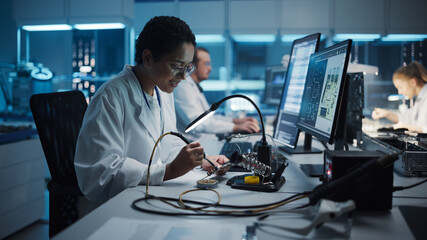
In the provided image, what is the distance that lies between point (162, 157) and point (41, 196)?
1609mm

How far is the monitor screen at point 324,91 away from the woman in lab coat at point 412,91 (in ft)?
6.90

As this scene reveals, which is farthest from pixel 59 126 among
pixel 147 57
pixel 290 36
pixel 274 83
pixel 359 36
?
pixel 359 36

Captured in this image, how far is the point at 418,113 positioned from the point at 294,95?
90.7 inches

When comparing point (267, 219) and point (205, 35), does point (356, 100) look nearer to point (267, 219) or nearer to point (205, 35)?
point (267, 219)

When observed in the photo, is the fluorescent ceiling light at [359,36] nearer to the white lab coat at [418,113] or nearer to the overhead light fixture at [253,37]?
the overhead light fixture at [253,37]

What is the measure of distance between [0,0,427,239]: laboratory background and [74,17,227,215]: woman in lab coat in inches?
79.1

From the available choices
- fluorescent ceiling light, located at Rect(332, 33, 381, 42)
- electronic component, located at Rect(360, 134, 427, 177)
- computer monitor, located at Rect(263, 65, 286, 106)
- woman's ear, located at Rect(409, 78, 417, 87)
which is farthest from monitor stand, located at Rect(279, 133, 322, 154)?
fluorescent ceiling light, located at Rect(332, 33, 381, 42)

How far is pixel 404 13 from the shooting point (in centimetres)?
396

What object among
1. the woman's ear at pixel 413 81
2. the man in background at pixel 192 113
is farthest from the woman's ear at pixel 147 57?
the woman's ear at pixel 413 81

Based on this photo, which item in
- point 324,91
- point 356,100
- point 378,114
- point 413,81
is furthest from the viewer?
point 413,81

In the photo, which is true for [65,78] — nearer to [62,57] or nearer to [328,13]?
[62,57]

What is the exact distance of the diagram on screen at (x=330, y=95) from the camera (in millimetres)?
1075

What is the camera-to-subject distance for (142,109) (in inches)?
50.2

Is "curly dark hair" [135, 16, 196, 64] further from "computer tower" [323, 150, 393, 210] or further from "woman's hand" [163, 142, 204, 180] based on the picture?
"computer tower" [323, 150, 393, 210]
